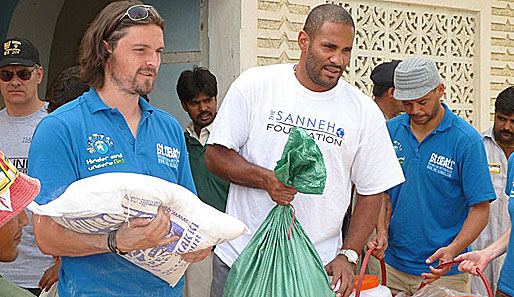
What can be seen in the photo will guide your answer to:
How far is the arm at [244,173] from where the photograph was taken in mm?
2951

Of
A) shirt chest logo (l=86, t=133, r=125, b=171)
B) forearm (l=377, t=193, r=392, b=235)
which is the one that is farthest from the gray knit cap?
shirt chest logo (l=86, t=133, r=125, b=171)

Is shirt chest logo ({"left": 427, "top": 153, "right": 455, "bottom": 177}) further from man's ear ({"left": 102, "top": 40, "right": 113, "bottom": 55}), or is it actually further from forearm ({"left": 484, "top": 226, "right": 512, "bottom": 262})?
man's ear ({"left": 102, "top": 40, "right": 113, "bottom": 55})

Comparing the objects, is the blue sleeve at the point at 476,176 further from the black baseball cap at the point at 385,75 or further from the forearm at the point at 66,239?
the forearm at the point at 66,239

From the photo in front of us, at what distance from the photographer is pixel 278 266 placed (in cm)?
290

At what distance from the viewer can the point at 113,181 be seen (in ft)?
7.45

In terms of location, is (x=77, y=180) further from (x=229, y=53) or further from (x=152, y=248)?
(x=229, y=53)

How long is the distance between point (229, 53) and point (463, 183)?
226 cm

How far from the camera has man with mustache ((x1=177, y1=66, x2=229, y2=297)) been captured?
16.1 feet

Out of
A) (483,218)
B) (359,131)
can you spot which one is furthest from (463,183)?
(359,131)

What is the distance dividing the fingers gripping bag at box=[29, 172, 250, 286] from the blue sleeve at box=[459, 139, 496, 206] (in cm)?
191

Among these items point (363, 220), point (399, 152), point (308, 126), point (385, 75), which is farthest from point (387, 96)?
point (308, 126)

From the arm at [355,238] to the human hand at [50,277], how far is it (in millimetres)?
1327

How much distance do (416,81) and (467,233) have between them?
2.93 ft

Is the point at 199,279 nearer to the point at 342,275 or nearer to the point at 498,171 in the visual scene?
the point at 342,275
